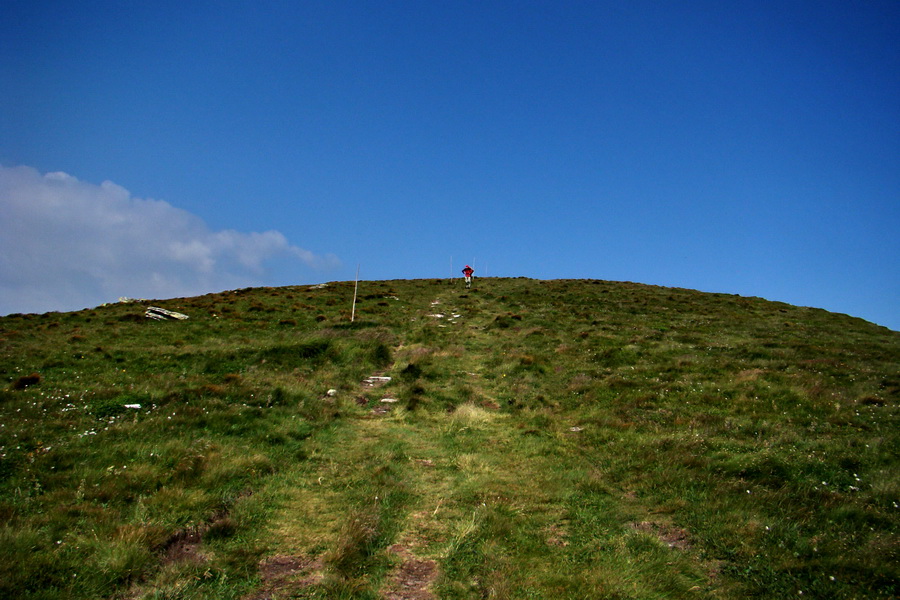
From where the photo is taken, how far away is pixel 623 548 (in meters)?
7.55

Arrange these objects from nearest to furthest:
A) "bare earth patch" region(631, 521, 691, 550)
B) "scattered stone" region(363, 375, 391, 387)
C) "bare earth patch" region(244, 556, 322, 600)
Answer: "bare earth patch" region(244, 556, 322, 600), "bare earth patch" region(631, 521, 691, 550), "scattered stone" region(363, 375, 391, 387)

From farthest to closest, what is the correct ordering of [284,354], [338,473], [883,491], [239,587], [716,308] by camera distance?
[716,308]
[284,354]
[338,473]
[883,491]
[239,587]

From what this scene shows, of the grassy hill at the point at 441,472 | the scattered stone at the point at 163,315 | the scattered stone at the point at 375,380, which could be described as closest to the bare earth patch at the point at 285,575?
the grassy hill at the point at 441,472

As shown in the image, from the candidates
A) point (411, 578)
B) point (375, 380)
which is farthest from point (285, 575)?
point (375, 380)

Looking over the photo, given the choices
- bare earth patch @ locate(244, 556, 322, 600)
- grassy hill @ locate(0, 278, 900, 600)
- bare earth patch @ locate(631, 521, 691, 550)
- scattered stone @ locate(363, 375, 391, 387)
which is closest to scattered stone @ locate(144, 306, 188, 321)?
grassy hill @ locate(0, 278, 900, 600)

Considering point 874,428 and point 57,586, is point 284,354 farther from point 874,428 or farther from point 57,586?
point 874,428

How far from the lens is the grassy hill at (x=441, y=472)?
6.59 metres

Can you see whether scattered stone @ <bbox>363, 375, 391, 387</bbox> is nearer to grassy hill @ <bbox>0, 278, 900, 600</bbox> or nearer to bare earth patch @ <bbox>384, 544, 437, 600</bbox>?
grassy hill @ <bbox>0, 278, 900, 600</bbox>

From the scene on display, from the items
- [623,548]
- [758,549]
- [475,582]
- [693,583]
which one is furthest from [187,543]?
[758,549]

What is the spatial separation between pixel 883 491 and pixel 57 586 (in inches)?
525

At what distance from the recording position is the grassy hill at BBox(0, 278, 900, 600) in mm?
6590

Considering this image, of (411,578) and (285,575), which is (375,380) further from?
(411,578)

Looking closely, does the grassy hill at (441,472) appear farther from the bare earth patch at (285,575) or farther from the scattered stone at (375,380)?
the scattered stone at (375,380)

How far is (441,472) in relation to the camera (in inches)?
412
